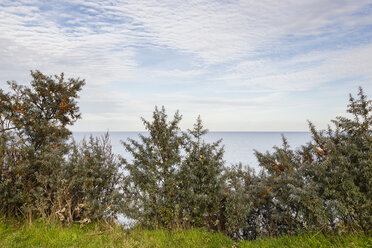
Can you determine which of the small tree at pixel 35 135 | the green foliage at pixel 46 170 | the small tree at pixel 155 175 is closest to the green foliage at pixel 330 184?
the small tree at pixel 155 175

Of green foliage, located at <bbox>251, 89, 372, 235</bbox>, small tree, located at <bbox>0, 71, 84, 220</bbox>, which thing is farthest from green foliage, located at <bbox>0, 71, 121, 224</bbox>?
green foliage, located at <bbox>251, 89, 372, 235</bbox>

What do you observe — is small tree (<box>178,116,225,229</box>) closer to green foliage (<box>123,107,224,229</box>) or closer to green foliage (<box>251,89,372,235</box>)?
green foliage (<box>123,107,224,229</box>)

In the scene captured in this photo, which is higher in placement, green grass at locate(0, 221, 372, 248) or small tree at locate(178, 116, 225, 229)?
small tree at locate(178, 116, 225, 229)

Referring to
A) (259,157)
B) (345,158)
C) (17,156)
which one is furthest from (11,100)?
(345,158)

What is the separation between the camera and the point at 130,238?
544 cm

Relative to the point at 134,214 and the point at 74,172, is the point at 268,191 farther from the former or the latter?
the point at 74,172

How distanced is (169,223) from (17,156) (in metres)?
4.97

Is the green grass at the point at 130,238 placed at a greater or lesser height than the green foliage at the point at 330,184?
lesser

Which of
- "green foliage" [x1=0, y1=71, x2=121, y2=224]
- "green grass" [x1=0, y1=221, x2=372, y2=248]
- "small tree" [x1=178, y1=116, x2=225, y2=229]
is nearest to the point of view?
"green grass" [x1=0, y1=221, x2=372, y2=248]

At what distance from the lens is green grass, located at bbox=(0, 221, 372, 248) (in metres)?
4.41

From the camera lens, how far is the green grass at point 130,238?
4.41 meters

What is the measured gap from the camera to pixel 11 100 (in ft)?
25.2

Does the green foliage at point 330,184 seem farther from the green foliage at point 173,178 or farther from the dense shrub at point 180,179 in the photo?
the green foliage at point 173,178

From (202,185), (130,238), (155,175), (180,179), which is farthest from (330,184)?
(130,238)
